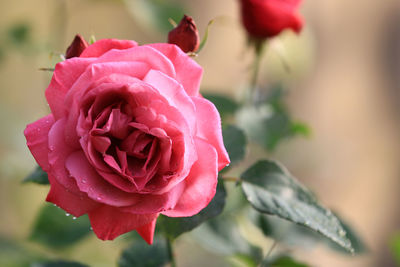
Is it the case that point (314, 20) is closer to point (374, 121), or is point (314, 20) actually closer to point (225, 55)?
point (225, 55)

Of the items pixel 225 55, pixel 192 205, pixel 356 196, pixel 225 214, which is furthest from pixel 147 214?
pixel 356 196

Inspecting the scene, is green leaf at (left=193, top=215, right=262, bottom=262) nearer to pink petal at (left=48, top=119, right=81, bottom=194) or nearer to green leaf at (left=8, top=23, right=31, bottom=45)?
pink petal at (left=48, top=119, right=81, bottom=194)

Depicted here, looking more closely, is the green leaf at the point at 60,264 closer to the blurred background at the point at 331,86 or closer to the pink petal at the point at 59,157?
the pink petal at the point at 59,157

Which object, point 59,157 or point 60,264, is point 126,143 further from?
point 60,264

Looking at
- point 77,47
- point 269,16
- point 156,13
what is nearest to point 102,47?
point 77,47

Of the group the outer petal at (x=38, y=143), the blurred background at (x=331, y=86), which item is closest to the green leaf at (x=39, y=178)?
the outer petal at (x=38, y=143)

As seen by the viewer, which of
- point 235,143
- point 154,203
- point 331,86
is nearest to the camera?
point 154,203
